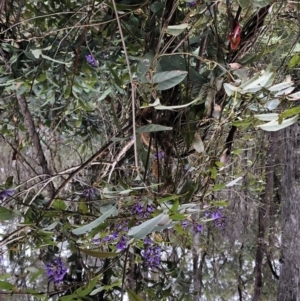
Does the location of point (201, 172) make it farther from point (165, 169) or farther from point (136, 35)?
point (136, 35)

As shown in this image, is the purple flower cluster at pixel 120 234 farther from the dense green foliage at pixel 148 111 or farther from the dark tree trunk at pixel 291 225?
the dark tree trunk at pixel 291 225

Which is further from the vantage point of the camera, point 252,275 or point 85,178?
point 252,275

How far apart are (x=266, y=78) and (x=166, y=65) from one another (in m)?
0.13

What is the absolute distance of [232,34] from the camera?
51cm

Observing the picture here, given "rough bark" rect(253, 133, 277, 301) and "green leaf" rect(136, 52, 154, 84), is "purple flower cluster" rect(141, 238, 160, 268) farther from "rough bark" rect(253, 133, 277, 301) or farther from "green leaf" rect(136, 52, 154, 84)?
"rough bark" rect(253, 133, 277, 301)

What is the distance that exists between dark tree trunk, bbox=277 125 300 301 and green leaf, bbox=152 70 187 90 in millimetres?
1579

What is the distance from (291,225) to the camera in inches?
78.2

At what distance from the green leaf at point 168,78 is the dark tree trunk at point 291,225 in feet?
5.18

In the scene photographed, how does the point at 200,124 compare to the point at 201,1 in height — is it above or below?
below

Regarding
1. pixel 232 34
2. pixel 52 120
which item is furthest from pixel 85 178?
pixel 232 34

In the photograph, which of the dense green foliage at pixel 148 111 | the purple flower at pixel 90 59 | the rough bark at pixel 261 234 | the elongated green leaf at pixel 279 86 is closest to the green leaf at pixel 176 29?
the dense green foliage at pixel 148 111

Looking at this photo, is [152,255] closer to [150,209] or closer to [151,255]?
[151,255]

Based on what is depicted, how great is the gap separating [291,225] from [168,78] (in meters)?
1.73

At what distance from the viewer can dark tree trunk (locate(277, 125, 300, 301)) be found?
194 centimetres
